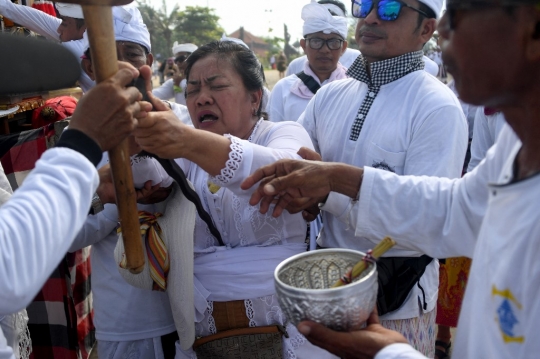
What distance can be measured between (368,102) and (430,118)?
34cm

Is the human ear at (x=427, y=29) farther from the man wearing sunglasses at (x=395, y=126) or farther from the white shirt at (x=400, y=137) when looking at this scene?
the white shirt at (x=400, y=137)

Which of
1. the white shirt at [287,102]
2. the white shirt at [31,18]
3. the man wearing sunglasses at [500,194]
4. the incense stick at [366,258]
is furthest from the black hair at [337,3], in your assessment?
the incense stick at [366,258]

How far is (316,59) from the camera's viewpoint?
533 centimetres

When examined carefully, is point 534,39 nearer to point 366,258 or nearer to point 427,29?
point 366,258

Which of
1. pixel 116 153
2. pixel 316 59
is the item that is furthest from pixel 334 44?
pixel 116 153

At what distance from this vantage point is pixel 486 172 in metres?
1.59

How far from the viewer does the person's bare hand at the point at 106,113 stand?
1399 mm

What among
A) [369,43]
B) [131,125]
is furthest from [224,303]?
[369,43]

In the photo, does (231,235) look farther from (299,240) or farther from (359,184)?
(359,184)

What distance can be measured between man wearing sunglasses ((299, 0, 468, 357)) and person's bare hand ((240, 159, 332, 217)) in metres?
0.12

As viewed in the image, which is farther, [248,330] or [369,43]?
[369,43]

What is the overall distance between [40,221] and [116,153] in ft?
1.21

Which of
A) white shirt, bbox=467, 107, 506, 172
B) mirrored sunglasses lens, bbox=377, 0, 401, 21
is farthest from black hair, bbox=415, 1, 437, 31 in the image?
white shirt, bbox=467, 107, 506, 172

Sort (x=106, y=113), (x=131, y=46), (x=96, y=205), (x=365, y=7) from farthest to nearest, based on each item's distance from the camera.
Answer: (x=131, y=46) < (x=365, y=7) < (x=96, y=205) < (x=106, y=113)
